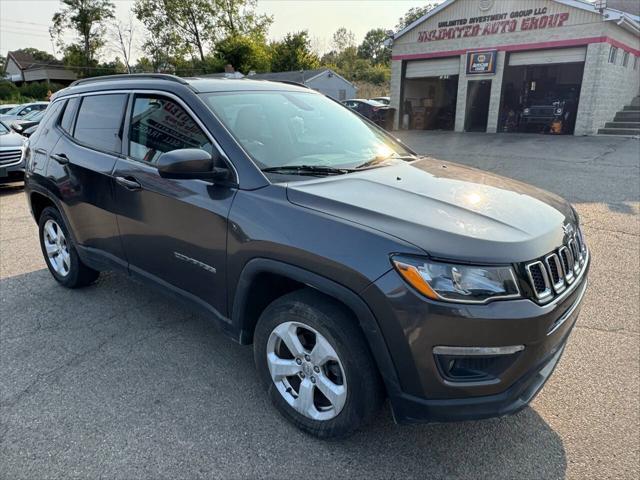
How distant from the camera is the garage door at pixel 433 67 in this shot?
19734mm

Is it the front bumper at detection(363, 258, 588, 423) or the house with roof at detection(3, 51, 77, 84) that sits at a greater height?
the house with roof at detection(3, 51, 77, 84)

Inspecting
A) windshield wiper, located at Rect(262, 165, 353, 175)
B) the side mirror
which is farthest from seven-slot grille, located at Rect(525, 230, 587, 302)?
the side mirror

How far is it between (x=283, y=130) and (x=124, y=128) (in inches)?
49.3

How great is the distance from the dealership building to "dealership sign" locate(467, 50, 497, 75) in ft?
0.13

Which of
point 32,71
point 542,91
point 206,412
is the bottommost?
point 206,412

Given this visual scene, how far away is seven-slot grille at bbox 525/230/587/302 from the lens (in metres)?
1.99

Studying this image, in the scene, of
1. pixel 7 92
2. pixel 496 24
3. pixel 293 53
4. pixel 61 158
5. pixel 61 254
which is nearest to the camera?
pixel 61 158

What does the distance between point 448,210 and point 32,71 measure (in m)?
69.4

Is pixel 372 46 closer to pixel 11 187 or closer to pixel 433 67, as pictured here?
pixel 433 67

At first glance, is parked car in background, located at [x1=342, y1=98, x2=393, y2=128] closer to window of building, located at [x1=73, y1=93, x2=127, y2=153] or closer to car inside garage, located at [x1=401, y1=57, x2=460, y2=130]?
car inside garage, located at [x1=401, y1=57, x2=460, y2=130]

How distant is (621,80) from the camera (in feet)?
59.7

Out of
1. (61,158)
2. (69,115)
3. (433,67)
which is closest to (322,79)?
(433,67)

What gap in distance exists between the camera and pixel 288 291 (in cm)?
261

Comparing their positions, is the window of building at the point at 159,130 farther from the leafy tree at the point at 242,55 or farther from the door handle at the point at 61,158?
the leafy tree at the point at 242,55
